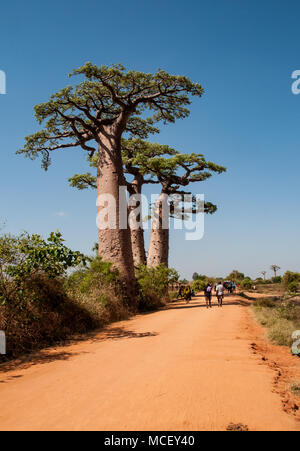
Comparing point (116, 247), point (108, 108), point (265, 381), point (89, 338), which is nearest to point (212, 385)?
point (265, 381)

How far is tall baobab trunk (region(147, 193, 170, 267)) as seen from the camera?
62.4ft

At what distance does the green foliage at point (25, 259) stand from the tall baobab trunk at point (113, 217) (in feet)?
16.4

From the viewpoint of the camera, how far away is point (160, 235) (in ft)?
62.7

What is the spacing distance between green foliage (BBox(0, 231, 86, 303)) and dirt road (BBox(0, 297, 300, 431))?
1329 millimetres

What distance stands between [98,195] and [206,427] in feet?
33.5

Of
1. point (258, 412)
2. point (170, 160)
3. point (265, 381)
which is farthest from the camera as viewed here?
point (170, 160)

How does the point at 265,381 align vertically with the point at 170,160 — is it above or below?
below

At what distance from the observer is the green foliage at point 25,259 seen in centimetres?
584

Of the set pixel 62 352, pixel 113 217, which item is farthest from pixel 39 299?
pixel 113 217

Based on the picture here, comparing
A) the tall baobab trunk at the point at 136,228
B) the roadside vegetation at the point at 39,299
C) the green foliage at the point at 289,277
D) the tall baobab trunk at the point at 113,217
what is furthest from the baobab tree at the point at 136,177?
the green foliage at the point at 289,277

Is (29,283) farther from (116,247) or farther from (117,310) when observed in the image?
(116,247)

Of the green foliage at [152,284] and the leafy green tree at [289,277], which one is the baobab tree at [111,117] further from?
the leafy green tree at [289,277]

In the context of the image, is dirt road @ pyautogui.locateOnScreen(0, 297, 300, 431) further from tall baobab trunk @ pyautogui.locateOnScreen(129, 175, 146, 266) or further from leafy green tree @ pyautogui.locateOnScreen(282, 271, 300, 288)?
leafy green tree @ pyautogui.locateOnScreen(282, 271, 300, 288)
